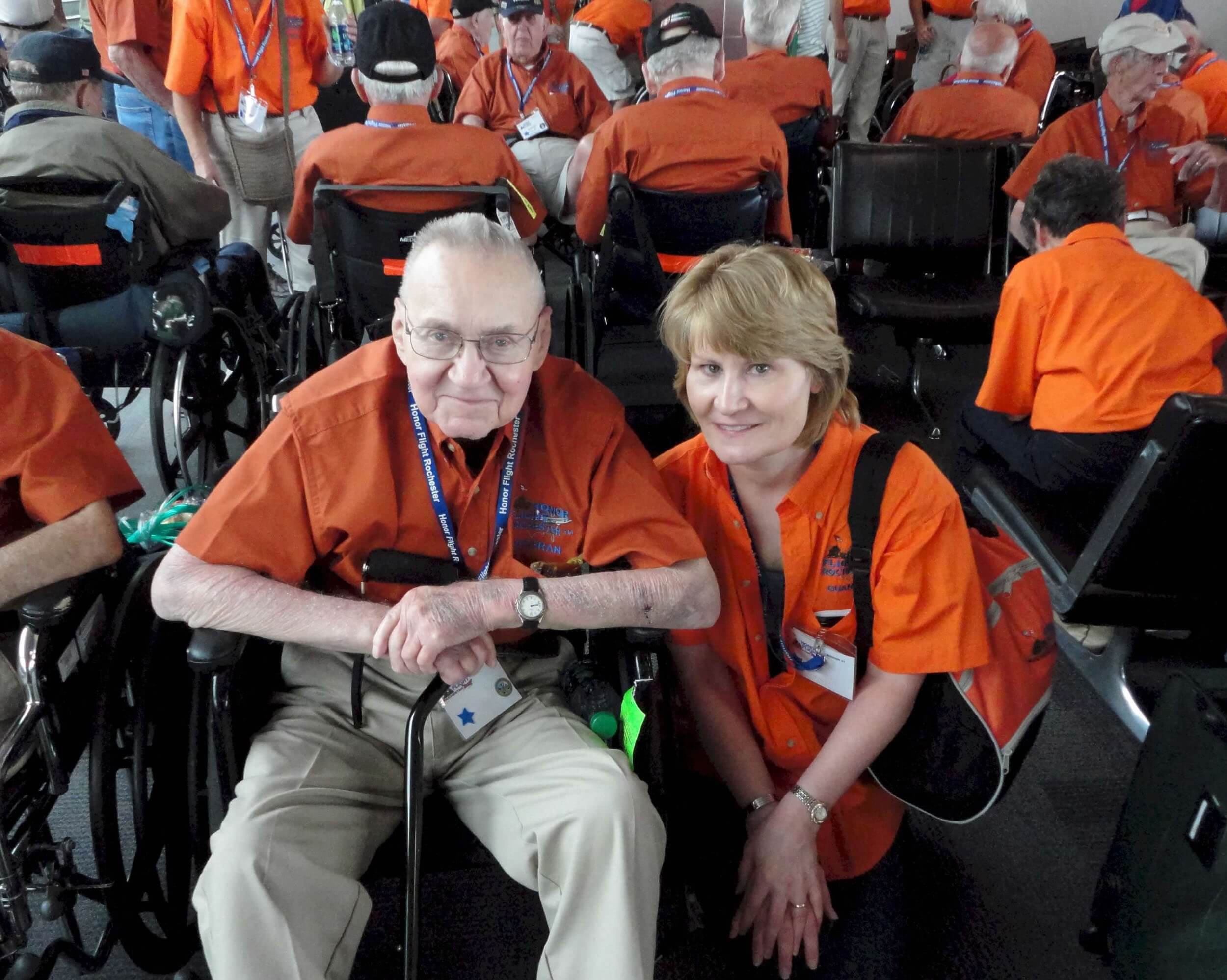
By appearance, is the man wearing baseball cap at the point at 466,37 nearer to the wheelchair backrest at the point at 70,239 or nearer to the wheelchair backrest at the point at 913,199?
the wheelchair backrest at the point at 913,199

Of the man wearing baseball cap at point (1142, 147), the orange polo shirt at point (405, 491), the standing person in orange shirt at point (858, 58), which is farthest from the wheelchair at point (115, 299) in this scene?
the standing person in orange shirt at point (858, 58)

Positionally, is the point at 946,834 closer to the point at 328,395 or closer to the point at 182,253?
the point at 328,395

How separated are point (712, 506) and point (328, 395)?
62cm

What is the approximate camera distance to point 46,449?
1.42m

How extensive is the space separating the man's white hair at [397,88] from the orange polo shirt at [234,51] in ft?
4.13

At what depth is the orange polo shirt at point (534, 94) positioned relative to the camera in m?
4.41

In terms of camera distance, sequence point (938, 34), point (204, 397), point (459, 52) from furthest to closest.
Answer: point (938, 34), point (459, 52), point (204, 397)

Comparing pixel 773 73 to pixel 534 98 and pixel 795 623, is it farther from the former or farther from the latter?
pixel 795 623

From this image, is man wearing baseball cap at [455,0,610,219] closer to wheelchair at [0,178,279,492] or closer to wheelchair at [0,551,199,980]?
wheelchair at [0,178,279,492]

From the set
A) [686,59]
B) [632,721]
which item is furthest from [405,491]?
[686,59]

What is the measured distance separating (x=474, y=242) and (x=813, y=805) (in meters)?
0.96

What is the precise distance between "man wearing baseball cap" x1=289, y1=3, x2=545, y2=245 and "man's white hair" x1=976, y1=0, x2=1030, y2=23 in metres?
3.23

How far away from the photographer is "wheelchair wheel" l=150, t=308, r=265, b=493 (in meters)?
2.57

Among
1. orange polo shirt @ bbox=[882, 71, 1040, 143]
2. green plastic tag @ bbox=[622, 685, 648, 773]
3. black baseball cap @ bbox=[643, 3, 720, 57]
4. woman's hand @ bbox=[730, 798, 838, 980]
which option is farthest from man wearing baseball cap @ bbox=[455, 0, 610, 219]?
woman's hand @ bbox=[730, 798, 838, 980]
